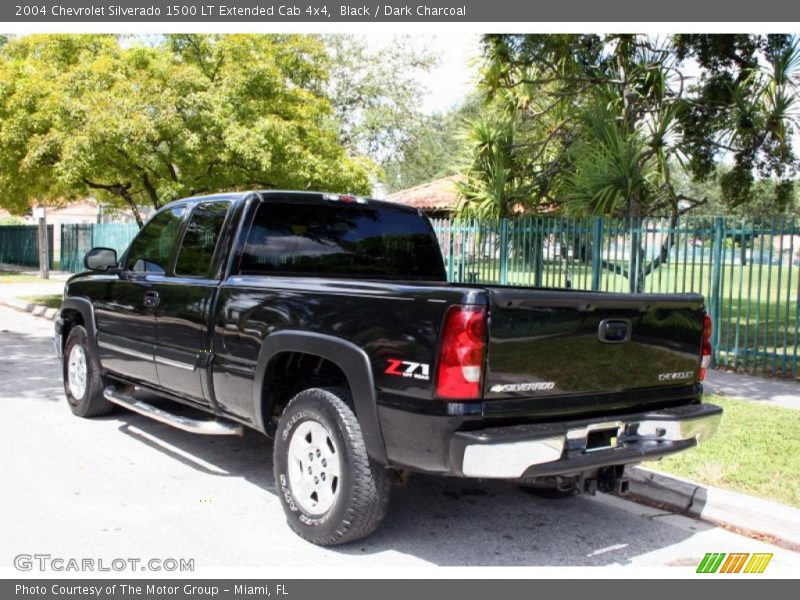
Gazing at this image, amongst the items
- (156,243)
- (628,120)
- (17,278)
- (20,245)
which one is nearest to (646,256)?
(628,120)

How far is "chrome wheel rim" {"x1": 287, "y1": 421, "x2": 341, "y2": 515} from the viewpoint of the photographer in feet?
13.8

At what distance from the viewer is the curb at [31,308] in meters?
15.7

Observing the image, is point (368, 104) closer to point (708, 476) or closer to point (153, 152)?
point (153, 152)

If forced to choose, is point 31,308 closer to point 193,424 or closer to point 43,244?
point 43,244

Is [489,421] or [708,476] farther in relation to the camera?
[708,476]

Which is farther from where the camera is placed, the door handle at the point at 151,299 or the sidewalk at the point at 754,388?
the sidewalk at the point at 754,388

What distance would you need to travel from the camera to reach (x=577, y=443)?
391cm

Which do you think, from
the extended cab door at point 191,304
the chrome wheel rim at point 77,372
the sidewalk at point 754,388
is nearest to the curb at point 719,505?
the extended cab door at point 191,304

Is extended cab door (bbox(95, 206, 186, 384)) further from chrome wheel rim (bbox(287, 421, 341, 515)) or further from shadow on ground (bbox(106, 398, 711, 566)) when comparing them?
chrome wheel rim (bbox(287, 421, 341, 515))

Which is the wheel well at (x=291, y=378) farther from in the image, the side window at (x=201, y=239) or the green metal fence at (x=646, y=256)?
the green metal fence at (x=646, y=256)

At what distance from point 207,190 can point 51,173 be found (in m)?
3.16

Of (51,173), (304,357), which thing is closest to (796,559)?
(304,357)

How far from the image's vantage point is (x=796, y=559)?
14.2 feet

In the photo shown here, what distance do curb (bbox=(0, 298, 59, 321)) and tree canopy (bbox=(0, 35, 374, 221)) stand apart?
2.43 meters
